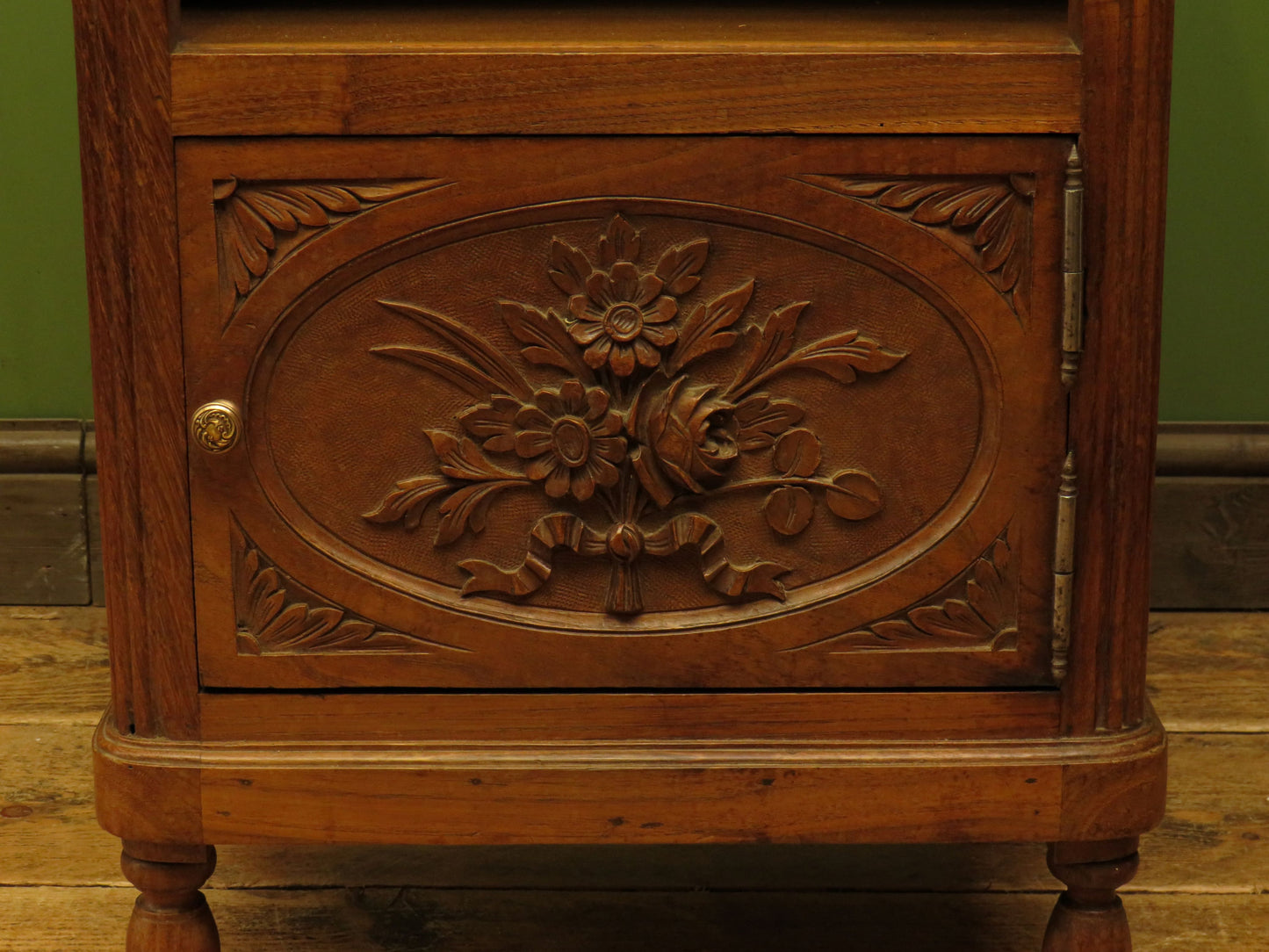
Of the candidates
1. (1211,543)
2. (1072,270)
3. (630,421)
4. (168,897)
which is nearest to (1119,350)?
(1072,270)

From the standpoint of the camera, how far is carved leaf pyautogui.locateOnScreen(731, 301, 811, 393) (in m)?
0.88

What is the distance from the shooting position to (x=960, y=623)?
92cm

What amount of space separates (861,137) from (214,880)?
2.38 ft

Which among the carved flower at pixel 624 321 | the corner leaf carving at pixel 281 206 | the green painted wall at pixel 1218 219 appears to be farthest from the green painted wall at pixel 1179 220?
the carved flower at pixel 624 321

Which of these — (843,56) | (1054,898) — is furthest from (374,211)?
(1054,898)

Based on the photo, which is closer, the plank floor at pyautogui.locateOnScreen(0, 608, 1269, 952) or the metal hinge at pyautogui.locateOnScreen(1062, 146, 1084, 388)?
the metal hinge at pyautogui.locateOnScreen(1062, 146, 1084, 388)

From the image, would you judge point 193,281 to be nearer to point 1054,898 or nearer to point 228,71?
point 228,71

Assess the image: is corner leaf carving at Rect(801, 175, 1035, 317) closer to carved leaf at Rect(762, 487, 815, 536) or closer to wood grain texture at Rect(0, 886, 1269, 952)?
carved leaf at Rect(762, 487, 815, 536)

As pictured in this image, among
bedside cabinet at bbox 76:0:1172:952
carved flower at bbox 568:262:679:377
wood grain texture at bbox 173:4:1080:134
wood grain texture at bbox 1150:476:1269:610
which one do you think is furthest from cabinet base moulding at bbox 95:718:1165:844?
wood grain texture at bbox 1150:476:1269:610

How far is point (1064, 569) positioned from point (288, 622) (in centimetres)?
44

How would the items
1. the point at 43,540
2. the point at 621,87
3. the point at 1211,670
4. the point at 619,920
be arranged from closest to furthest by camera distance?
the point at 621,87 → the point at 619,920 → the point at 1211,670 → the point at 43,540

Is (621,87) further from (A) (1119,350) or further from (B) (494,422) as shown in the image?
(A) (1119,350)

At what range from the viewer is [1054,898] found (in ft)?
3.81

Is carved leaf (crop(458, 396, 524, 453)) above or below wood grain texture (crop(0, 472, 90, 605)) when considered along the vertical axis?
above
